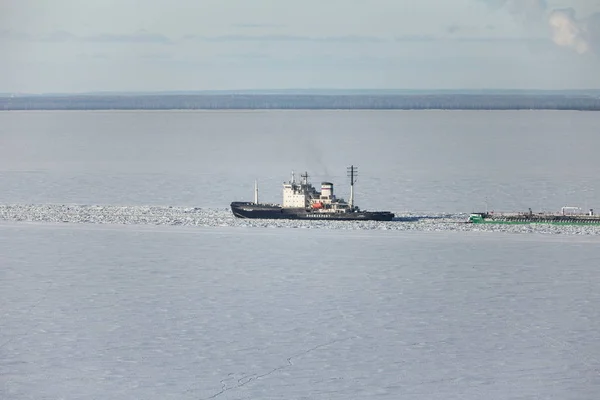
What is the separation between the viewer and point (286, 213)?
114 ft

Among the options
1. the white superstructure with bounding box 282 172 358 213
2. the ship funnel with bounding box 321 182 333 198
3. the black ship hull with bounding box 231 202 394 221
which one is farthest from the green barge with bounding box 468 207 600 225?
the ship funnel with bounding box 321 182 333 198

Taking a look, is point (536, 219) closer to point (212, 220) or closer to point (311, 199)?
point (311, 199)

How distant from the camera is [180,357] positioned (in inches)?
687

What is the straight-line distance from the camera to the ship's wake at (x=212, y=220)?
3170 cm

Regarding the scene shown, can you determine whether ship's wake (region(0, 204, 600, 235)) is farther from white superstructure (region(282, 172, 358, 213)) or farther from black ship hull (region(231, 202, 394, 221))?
white superstructure (region(282, 172, 358, 213))

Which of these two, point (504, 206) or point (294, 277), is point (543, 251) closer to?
point (294, 277)

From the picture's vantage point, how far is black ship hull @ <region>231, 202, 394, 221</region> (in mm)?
34000

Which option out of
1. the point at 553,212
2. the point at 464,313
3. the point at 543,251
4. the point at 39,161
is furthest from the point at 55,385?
the point at 39,161

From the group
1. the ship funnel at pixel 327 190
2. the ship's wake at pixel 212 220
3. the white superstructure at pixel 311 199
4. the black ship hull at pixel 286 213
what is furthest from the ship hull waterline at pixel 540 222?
the ship funnel at pixel 327 190

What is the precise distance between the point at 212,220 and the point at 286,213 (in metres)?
2.60

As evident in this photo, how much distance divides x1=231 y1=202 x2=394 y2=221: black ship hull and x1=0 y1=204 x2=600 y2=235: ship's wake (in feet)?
1.04

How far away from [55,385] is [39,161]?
43.9 m

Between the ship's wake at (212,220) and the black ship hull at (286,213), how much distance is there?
316 mm

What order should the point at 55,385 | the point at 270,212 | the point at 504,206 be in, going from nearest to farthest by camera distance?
1. the point at 55,385
2. the point at 270,212
3. the point at 504,206
